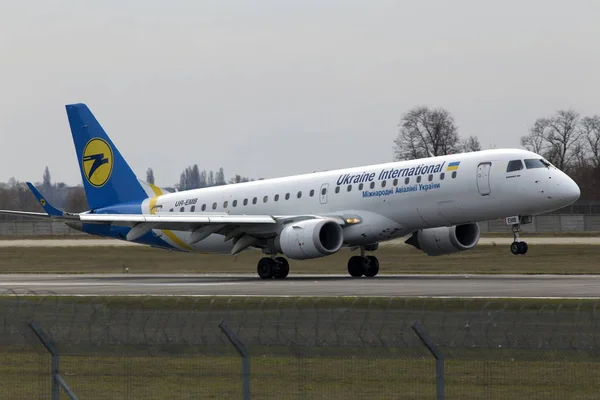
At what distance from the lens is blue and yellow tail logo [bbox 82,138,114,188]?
49.8 m

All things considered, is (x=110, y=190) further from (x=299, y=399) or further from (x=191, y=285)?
(x=299, y=399)

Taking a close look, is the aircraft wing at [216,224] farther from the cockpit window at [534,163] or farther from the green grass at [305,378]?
the green grass at [305,378]

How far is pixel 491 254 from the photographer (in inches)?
2190

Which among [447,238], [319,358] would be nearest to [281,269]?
[447,238]

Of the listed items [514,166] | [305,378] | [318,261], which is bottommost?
[318,261]

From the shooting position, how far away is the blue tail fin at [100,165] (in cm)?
4959

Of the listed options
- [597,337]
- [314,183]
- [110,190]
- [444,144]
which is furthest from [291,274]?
[444,144]

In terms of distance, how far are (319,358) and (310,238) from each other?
2445cm

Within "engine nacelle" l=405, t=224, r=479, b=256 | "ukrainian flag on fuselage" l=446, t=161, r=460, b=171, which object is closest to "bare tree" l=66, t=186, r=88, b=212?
"engine nacelle" l=405, t=224, r=479, b=256

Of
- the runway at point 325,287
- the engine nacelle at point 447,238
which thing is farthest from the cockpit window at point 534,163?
the engine nacelle at point 447,238

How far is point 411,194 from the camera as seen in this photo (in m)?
39.4

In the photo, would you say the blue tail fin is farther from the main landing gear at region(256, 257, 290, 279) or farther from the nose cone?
the nose cone

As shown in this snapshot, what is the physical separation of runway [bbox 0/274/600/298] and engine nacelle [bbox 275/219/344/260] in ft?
3.33

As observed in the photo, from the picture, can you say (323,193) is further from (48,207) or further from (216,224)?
(48,207)
